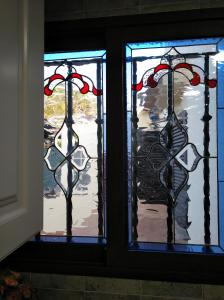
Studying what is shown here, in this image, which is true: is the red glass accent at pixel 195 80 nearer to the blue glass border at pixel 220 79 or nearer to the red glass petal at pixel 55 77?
the blue glass border at pixel 220 79

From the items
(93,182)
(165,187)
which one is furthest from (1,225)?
(165,187)

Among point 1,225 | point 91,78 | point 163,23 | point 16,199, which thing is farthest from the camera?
point 91,78

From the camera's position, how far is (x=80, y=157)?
1.34m

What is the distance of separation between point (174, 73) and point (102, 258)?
0.87 metres

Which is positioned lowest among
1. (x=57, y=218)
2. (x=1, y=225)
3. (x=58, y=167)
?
(x=57, y=218)

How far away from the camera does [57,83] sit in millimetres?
1361

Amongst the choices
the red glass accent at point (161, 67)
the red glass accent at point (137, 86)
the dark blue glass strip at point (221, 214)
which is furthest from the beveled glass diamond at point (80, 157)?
the dark blue glass strip at point (221, 214)

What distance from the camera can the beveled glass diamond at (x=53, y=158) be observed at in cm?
135

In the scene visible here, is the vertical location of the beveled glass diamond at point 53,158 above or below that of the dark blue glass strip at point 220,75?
below

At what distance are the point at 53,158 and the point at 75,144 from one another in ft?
0.41

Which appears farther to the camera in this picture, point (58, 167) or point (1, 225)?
point (58, 167)

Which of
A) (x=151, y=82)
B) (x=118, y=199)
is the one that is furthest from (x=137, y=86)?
(x=118, y=199)

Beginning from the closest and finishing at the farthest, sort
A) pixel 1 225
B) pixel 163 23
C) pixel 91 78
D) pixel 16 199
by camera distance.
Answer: pixel 1 225 < pixel 16 199 < pixel 163 23 < pixel 91 78

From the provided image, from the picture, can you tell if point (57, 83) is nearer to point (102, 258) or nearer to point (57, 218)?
point (57, 218)
